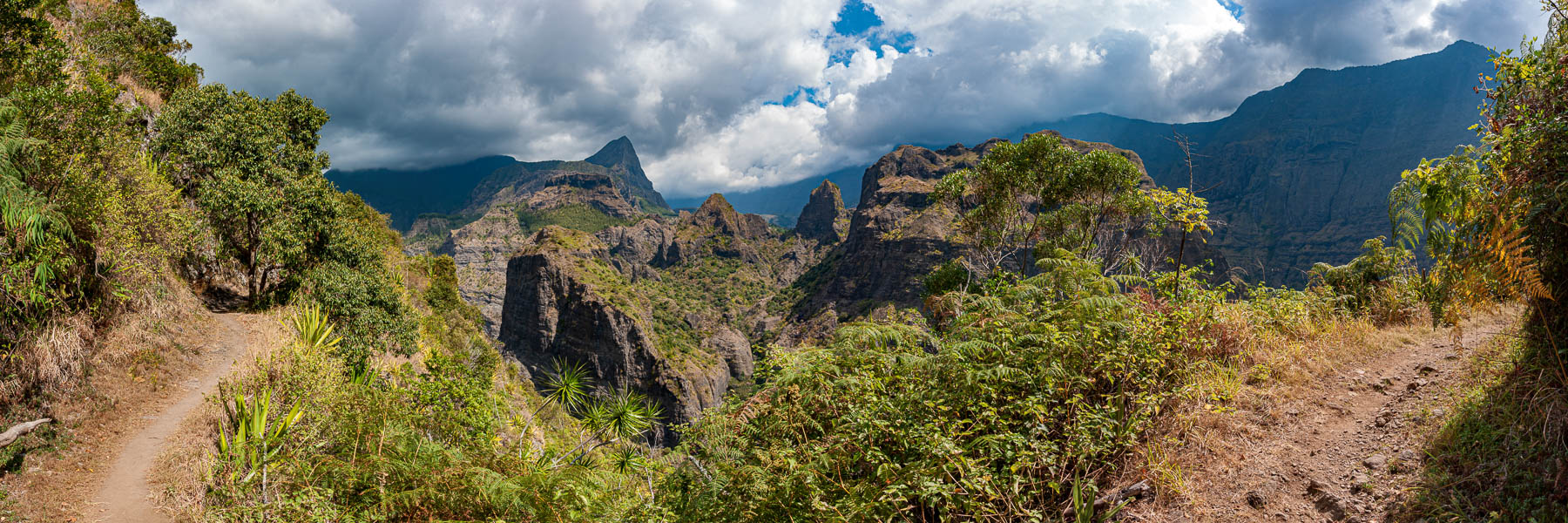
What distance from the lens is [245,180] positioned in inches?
669

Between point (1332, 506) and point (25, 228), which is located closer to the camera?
point (1332, 506)

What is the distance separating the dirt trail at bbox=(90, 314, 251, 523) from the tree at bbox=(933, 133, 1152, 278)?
17.2 m

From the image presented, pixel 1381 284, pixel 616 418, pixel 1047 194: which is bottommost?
pixel 616 418

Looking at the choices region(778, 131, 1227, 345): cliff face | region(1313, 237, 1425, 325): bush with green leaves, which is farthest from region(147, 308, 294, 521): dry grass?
region(778, 131, 1227, 345): cliff face

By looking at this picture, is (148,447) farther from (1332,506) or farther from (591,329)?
(591,329)

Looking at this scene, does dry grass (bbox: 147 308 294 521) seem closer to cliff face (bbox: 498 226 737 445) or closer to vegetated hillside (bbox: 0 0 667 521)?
vegetated hillside (bbox: 0 0 667 521)

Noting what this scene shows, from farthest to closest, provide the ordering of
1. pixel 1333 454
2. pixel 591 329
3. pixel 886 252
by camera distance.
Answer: pixel 886 252
pixel 591 329
pixel 1333 454

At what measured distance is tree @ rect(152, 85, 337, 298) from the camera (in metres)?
16.0

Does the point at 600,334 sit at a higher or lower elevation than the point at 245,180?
lower

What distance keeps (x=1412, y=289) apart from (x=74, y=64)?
30366 millimetres

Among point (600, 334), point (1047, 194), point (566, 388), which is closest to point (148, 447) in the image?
point (566, 388)

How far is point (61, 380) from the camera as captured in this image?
953 centimetres

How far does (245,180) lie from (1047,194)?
23.5 m

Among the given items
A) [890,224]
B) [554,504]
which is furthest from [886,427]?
[890,224]
